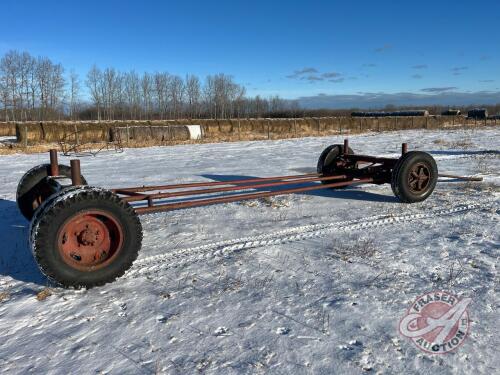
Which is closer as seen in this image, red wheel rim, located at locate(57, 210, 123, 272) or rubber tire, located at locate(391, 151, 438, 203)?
red wheel rim, located at locate(57, 210, 123, 272)

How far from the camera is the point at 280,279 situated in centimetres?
400

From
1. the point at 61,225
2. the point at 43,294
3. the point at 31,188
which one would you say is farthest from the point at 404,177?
the point at 31,188

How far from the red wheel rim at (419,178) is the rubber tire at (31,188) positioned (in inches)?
Answer: 208

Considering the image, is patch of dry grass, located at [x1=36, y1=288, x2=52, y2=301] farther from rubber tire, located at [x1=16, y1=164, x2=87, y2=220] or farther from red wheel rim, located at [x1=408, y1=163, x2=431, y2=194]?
red wheel rim, located at [x1=408, y1=163, x2=431, y2=194]

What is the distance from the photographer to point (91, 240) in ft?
12.9

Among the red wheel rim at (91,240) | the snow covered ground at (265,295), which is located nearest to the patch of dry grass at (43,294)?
the snow covered ground at (265,295)

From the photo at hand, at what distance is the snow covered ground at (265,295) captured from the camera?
9.06 feet

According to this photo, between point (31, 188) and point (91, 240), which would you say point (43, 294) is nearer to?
point (91, 240)

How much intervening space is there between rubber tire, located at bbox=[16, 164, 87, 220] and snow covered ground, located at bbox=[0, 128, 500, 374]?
43cm

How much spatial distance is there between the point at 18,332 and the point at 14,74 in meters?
92.5

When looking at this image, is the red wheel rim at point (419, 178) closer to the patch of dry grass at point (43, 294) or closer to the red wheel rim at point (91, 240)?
the red wheel rim at point (91, 240)

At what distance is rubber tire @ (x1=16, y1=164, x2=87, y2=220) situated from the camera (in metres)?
5.52

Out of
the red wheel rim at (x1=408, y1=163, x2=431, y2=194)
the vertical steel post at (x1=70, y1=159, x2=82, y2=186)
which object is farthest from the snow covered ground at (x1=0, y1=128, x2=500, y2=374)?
the vertical steel post at (x1=70, y1=159, x2=82, y2=186)

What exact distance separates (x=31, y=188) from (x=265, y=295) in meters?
3.76
